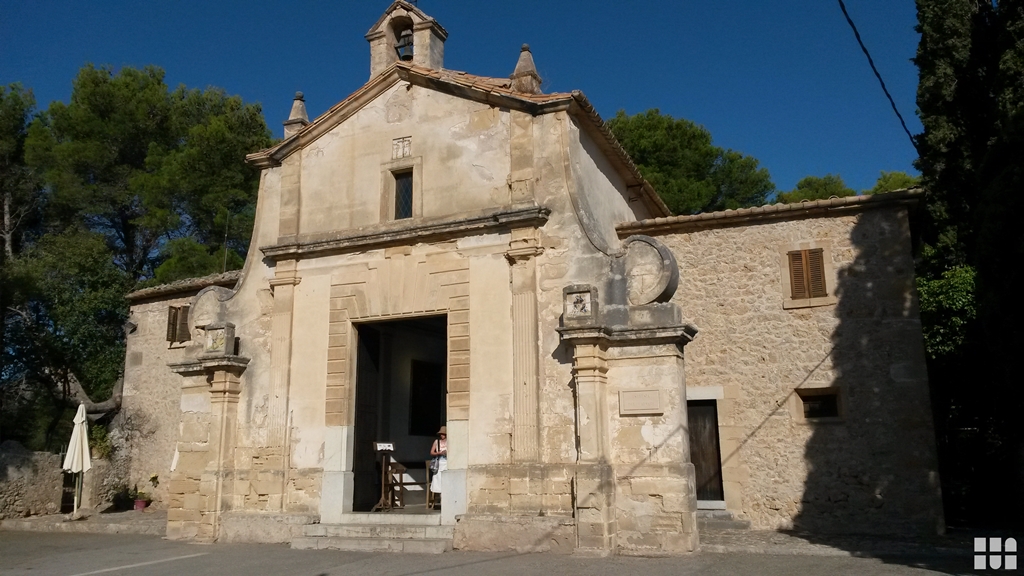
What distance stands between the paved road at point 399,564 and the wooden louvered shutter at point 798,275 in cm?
480

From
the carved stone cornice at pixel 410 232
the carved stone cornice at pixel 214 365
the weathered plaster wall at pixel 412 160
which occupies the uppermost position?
the weathered plaster wall at pixel 412 160

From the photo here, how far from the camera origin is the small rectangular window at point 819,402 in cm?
1227

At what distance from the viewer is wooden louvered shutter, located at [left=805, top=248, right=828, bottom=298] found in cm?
1256

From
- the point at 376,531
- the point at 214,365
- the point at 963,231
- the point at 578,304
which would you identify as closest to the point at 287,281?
the point at 214,365

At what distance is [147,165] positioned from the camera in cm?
2533

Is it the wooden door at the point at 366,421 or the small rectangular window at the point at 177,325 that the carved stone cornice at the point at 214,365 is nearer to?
the wooden door at the point at 366,421

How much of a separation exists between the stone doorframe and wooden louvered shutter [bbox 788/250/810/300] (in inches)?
221

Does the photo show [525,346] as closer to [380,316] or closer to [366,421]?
[380,316]

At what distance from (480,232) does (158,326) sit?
1119cm

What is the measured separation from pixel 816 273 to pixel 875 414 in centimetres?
244

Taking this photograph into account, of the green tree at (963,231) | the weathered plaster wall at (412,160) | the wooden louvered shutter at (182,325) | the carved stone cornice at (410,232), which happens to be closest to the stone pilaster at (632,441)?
the carved stone cornice at (410,232)

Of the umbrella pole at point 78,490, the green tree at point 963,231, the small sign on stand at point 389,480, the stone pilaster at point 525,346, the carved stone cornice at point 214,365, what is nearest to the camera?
the stone pilaster at point 525,346

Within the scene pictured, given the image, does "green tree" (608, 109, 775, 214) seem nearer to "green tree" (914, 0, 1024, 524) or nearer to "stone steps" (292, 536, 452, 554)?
"green tree" (914, 0, 1024, 524)

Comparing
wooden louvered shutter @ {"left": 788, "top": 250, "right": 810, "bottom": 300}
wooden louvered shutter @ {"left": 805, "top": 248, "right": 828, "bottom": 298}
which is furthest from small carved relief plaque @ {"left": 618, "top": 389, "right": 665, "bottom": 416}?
wooden louvered shutter @ {"left": 805, "top": 248, "right": 828, "bottom": 298}
